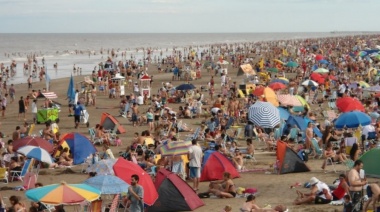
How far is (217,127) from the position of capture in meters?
18.1

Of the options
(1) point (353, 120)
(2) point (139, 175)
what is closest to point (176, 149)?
(2) point (139, 175)

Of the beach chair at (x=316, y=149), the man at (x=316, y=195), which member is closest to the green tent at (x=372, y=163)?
the man at (x=316, y=195)

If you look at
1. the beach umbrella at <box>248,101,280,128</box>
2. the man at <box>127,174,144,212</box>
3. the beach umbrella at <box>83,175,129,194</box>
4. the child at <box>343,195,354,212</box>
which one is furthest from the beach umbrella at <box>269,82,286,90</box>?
the man at <box>127,174,144,212</box>

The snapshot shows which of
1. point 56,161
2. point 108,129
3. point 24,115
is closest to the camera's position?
point 56,161

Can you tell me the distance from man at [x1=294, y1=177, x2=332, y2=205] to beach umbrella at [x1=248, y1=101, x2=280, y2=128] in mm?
4931

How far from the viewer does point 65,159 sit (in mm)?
14828

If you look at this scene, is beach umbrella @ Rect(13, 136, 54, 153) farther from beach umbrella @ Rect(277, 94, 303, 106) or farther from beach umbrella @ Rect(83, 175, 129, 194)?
beach umbrella @ Rect(277, 94, 303, 106)

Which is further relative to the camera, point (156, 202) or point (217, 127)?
point (217, 127)

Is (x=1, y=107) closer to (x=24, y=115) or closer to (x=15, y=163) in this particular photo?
(x=24, y=115)

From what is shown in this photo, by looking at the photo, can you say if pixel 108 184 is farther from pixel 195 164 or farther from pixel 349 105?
pixel 349 105

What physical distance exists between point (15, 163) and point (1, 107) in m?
11.5

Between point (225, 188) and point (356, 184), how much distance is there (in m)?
2.94

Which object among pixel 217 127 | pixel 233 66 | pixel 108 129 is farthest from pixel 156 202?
pixel 233 66

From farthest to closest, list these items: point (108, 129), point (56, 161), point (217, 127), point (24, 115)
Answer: point (24, 115) < point (108, 129) < point (217, 127) < point (56, 161)
